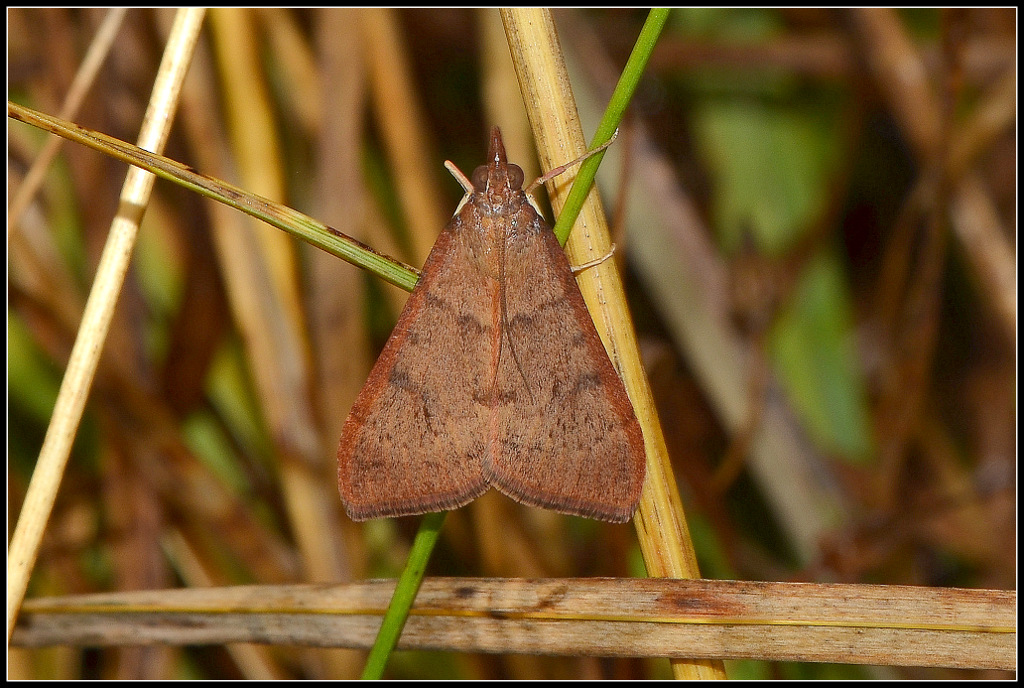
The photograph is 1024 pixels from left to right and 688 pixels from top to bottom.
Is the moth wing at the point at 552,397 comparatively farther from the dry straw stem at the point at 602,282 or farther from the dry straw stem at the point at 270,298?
the dry straw stem at the point at 270,298

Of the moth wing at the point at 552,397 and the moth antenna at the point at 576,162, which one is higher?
the moth antenna at the point at 576,162

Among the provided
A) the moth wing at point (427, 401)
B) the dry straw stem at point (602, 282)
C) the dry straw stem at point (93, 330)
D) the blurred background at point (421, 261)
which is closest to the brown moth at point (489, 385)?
the moth wing at point (427, 401)

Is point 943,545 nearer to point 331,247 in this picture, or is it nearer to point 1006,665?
point 1006,665

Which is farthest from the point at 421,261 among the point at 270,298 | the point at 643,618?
the point at 643,618

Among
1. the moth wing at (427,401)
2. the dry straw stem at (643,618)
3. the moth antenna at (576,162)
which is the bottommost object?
the dry straw stem at (643,618)

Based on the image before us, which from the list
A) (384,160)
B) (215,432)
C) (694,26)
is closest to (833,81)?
(694,26)

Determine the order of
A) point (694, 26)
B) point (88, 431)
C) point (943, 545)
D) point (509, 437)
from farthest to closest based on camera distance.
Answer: point (694, 26), point (943, 545), point (88, 431), point (509, 437)
